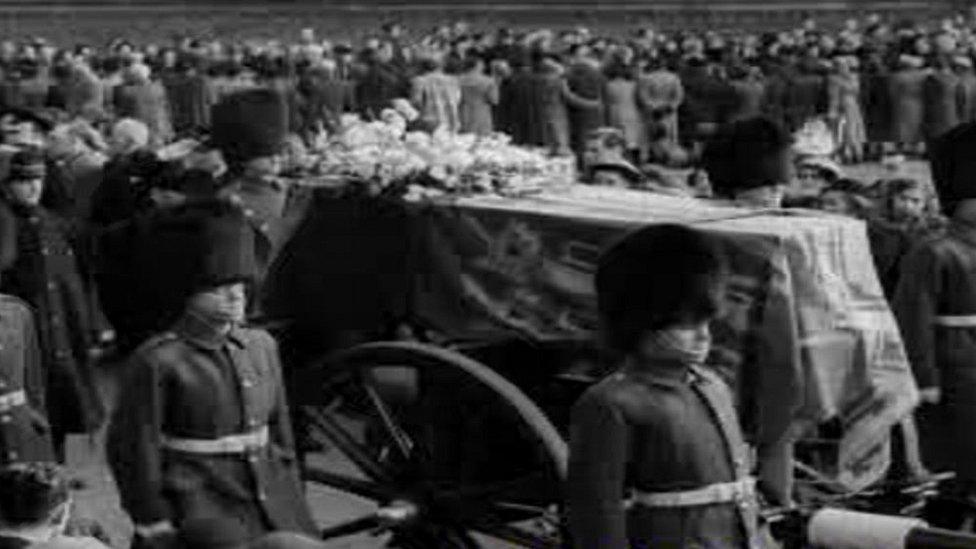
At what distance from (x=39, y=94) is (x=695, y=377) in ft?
53.5

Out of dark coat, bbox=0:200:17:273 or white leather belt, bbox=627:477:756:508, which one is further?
dark coat, bbox=0:200:17:273

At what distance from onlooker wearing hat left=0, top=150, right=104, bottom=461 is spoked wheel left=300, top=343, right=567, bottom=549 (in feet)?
4.74

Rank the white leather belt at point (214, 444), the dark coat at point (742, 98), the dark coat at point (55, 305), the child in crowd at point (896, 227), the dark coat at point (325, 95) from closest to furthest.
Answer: the white leather belt at point (214, 444) < the child in crowd at point (896, 227) < the dark coat at point (55, 305) < the dark coat at point (325, 95) < the dark coat at point (742, 98)

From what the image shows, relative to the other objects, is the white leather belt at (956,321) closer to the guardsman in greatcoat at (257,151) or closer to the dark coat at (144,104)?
the guardsman in greatcoat at (257,151)

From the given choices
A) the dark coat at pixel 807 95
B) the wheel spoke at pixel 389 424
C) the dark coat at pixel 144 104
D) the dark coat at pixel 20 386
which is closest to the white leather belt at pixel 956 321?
the wheel spoke at pixel 389 424

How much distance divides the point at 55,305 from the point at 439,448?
84.6 inches

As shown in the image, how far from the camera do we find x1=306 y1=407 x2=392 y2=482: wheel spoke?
6977 millimetres

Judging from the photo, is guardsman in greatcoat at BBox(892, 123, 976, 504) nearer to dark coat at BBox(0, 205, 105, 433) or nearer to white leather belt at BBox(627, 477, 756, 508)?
white leather belt at BBox(627, 477, 756, 508)

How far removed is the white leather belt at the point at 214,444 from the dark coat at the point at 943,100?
17.9m

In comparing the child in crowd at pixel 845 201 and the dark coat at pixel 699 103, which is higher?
the child in crowd at pixel 845 201

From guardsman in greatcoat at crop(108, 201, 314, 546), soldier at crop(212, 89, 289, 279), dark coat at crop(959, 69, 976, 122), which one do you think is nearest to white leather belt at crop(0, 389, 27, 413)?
guardsman in greatcoat at crop(108, 201, 314, 546)

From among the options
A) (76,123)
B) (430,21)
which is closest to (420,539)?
(76,123)

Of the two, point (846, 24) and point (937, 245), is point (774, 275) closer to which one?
point (937, 245)

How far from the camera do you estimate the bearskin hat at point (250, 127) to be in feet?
27.4
